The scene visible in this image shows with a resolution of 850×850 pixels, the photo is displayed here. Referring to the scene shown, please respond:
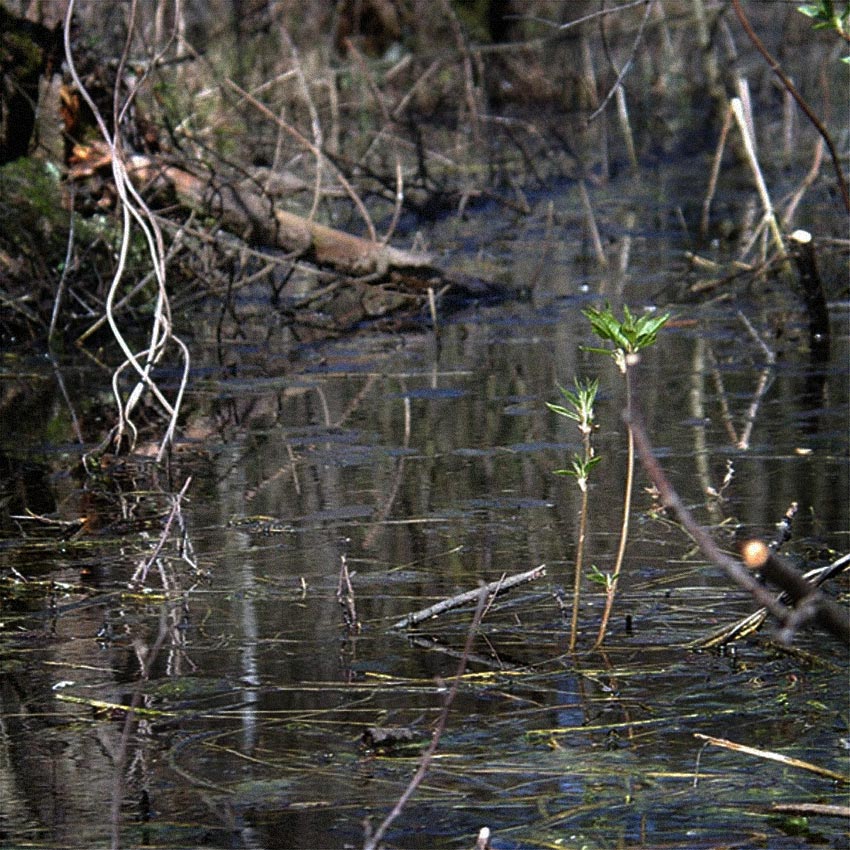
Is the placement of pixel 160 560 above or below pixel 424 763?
below

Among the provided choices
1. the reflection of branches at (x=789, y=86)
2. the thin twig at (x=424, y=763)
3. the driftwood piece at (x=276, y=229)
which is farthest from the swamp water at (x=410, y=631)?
the driftwood piece at (x=276, y=229)

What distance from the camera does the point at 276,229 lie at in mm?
9164

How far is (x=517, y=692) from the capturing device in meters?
3.47

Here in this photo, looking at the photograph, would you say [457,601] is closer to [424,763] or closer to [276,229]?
[424,763]

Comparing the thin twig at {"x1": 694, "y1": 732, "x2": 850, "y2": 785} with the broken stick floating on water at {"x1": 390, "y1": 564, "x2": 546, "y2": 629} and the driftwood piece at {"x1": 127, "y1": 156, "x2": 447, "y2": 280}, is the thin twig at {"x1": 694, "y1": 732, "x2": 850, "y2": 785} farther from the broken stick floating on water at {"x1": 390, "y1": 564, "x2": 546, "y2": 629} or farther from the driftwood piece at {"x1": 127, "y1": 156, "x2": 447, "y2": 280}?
the driftwood piece at {"x1": 127, "y1": 156, "x2": 447, "y2": 280}

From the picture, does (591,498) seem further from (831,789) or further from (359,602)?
(831,789)

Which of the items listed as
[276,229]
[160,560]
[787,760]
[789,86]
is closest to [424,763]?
[787,760]

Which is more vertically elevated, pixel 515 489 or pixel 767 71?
pixel 767 71

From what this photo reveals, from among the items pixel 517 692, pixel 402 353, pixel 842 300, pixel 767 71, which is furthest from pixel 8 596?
pixel 767 71

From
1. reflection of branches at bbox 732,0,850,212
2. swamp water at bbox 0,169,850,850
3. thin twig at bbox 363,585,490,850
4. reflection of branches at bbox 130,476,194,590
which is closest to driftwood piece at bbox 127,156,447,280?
swamp water at bbox 0,169,850,850

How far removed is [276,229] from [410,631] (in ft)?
18.2

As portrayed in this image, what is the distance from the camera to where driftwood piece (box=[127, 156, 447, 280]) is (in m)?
8.91

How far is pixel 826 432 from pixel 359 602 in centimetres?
240

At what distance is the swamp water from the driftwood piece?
1.84 m
